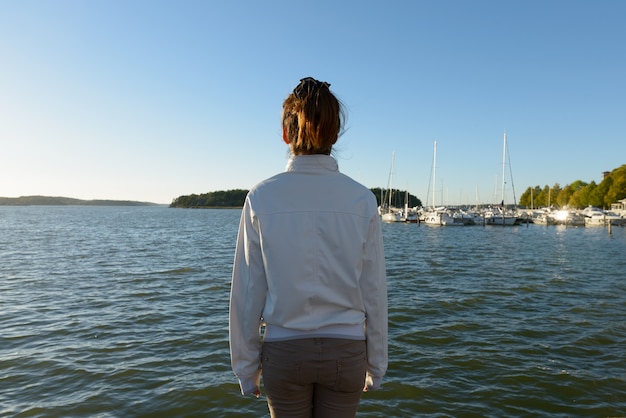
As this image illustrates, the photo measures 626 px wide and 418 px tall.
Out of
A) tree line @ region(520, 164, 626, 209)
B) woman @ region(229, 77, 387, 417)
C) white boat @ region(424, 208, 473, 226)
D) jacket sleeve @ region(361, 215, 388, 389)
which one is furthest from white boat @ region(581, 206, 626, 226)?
woman @ region(229, 77, 387, 417)

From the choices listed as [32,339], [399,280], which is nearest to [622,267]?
[399,280]

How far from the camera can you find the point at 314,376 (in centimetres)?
219

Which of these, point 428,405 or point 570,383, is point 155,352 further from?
point 570,383

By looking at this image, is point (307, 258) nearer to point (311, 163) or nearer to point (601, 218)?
point (311, 163)

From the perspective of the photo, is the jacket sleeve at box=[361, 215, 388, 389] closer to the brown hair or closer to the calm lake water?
the brown hair

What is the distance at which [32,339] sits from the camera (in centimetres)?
970

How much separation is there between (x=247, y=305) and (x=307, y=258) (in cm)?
48

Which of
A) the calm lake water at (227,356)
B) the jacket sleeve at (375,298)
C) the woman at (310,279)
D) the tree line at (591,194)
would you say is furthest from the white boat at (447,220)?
the woman at (310,279)

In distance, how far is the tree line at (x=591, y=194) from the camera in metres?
89.4

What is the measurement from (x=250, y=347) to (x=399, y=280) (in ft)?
55.7

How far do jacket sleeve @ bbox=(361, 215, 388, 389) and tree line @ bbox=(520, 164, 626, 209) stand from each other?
351ft

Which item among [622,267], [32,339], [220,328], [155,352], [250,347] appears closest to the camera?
[250,347]

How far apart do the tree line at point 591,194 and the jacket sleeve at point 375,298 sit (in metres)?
107

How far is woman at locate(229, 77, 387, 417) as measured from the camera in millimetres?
2182
